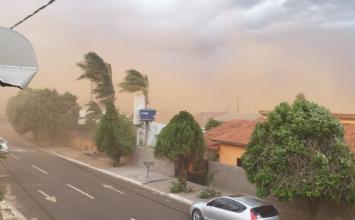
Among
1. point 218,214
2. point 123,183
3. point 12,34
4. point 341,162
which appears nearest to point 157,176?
point 123,183

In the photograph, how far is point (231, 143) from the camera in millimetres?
29031

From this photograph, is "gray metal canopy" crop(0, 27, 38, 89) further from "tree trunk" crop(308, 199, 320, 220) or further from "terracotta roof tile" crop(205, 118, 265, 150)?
"terracotta roof tile" crop(205, 118, 265, 150)

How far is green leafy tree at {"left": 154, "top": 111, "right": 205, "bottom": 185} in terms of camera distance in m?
26.1

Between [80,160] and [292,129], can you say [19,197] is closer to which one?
[292,129]

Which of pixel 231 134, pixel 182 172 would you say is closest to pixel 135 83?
pixel 231 134

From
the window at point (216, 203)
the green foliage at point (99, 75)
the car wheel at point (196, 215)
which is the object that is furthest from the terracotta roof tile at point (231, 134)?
the green foliage at point (99, 75)

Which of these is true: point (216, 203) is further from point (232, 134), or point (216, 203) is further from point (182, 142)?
point (232, 134)

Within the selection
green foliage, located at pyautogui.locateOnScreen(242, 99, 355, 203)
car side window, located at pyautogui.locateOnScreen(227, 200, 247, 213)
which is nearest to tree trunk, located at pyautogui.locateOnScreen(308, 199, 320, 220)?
green foliage, located at pyautogui.locateOnScreen(242, 99, 355, 203)

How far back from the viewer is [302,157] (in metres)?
17.8

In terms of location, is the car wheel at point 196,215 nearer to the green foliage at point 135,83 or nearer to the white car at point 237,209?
the white car at point 237,209

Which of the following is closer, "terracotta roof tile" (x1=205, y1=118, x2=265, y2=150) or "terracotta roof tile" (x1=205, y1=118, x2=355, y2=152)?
"terracotta roof tile" (x1=205, y1=118, x2=355, y2=152)

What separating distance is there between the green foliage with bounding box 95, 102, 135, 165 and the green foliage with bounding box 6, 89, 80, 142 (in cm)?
2013

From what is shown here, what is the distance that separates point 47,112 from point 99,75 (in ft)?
45.8

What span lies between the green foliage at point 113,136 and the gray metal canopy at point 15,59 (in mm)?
33622
